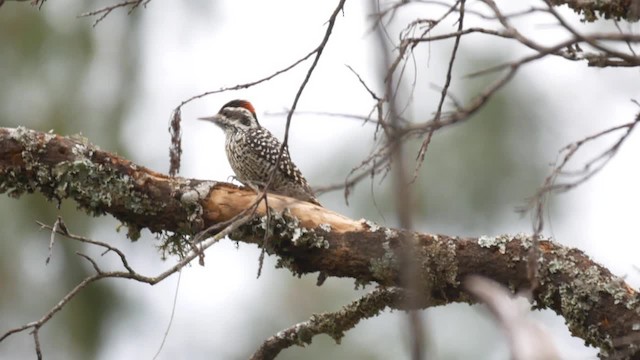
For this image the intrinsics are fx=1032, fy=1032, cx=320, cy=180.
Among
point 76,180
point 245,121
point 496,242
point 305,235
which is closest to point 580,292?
point 496,242

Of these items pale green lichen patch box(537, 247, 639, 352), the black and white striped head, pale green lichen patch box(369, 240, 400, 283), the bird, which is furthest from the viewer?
the black and white striped head

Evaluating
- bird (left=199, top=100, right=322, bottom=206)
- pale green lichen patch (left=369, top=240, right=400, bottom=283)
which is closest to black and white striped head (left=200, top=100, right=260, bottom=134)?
bird (left=199, top=100, right=322, bottom=206)

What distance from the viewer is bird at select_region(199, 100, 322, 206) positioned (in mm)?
5984

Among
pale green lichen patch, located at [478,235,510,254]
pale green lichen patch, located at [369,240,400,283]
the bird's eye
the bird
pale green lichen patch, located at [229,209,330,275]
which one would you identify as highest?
the bird's eye

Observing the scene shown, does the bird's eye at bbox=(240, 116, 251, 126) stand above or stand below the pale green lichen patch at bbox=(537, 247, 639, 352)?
above

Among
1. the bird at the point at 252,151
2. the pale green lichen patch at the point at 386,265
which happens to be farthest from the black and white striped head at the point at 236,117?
the pale green lichen patch at the point at 386,265

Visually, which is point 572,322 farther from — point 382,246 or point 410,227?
point 410,227

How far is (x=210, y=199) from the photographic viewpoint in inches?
155

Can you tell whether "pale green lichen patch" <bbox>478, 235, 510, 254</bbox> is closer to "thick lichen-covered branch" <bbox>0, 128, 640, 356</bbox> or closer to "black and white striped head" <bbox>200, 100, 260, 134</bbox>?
"thick lichen-covered branch" <bbox>0, 128, 640, 356</bbox>

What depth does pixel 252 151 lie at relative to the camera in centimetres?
616

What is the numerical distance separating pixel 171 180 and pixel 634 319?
1775mm

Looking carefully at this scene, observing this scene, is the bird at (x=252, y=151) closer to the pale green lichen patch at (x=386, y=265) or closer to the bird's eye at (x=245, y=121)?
the bird's eye at (x=245, y=121)

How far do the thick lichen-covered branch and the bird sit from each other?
1.89 m

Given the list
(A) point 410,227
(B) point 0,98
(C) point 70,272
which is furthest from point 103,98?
(A) point 410,227
